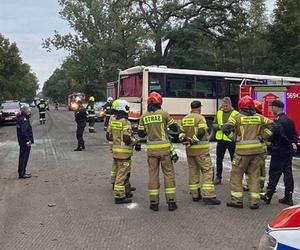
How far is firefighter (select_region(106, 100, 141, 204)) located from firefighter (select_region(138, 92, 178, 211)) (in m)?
0.58

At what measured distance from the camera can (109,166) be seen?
1363 cm

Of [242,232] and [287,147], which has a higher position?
[287,147]

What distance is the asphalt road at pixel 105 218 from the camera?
661cm

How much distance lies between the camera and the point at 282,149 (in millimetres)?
8820

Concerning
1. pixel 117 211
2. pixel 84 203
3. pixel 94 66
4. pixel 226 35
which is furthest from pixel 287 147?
pixel 94 66

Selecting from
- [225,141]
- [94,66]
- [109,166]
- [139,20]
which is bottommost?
[109,166]

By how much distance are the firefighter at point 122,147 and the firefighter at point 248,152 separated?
166cm

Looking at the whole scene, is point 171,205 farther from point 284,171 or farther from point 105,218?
point 284,171

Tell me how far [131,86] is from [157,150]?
1366 centimetres

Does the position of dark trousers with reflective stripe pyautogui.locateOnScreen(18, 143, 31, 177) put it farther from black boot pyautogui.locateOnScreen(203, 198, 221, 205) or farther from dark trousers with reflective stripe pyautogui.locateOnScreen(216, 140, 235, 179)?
black boot pyautogui.locateOnScreen(203, 198, 221, 205)

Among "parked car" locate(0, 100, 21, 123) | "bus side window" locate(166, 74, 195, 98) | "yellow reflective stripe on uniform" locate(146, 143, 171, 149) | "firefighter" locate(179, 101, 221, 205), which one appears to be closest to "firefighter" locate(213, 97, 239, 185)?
"firefighter" locate(179, 101, 221, 205)

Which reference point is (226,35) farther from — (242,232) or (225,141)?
(242,232)

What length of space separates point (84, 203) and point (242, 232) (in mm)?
3124

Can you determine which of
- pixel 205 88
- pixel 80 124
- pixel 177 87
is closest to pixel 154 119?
pixel 80 124
